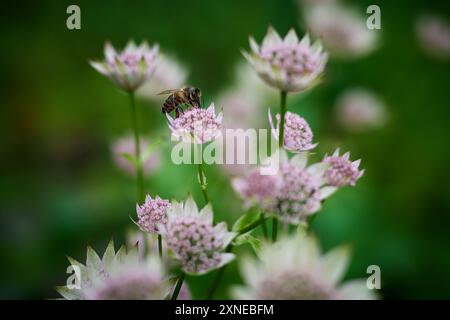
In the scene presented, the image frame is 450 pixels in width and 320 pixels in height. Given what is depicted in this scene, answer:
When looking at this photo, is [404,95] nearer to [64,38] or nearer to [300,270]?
[64,38]

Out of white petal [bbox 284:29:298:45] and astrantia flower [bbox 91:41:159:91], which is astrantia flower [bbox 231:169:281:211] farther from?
astrantia flower [bbox 91:41:159:91]

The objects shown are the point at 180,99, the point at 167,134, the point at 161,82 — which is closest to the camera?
the point at 180,99

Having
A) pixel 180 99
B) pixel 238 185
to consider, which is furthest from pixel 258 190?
pixel 180 99

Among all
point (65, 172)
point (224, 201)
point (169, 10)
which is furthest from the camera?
point (169, 10)

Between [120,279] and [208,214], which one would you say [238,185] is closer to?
[208,214]

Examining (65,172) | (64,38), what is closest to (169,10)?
(64,38)

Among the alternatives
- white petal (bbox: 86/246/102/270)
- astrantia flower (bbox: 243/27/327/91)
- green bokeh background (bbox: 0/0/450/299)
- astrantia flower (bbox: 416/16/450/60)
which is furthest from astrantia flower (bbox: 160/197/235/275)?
astrantia flower (bbox: 416/16/450/60)
